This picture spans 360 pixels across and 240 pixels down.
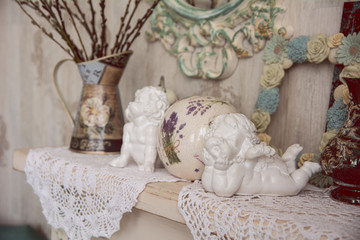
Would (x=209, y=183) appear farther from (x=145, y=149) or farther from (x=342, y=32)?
(x=342, y=32)

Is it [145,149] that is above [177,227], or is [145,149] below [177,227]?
above

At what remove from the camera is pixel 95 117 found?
98 cm

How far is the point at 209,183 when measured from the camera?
0.62m

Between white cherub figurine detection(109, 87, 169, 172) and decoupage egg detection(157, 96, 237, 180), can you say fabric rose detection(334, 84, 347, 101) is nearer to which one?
decoupage egg detection(157, 96, 237, 180)

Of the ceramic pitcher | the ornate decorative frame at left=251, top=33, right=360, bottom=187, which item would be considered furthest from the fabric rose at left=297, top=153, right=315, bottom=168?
the ceramic pitcher

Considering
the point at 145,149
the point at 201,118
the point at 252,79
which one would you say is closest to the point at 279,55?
the point at 252,79

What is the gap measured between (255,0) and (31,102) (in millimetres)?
1093

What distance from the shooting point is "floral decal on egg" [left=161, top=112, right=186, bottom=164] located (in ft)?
2.35

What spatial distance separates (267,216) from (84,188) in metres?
0.43

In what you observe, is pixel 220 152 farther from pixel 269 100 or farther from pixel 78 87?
pixel 78 87

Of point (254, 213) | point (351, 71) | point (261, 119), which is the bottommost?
point (254, 213)

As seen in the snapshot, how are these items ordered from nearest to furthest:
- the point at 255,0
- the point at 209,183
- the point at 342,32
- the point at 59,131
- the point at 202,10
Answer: the point at 209,183 → the point at 342,32 → the point at 255,0 → the point at 202,10 → the point at 59,131

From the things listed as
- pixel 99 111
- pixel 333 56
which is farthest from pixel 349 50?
pixel 99 111

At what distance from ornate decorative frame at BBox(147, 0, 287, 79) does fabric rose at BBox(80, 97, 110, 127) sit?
23cm
